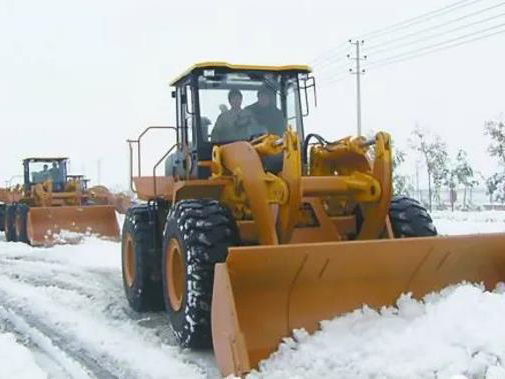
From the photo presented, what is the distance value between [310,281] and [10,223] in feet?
53.4

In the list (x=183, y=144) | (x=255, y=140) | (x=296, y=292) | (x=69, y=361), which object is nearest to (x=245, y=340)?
(x=296, y=292)

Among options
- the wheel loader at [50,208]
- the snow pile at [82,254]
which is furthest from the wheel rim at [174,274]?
the wheel loader at [50,208]

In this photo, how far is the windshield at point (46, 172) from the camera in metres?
21.0

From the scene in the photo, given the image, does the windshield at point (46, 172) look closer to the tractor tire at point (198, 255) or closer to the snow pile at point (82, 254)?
the snow pile at point (82, 254)

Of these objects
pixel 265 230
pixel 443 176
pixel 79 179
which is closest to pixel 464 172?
pixel 443 176

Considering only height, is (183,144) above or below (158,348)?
above

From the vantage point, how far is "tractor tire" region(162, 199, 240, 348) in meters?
5.63

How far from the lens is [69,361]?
583 cm

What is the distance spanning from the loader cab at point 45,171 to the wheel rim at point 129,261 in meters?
12.9

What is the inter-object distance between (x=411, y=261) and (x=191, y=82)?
2951 mm

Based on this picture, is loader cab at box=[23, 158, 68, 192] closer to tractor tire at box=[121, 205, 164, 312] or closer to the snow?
tractor tire at box=[121, 205, 164, 312]

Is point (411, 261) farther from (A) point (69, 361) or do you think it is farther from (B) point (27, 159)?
(B) point (27, 159)

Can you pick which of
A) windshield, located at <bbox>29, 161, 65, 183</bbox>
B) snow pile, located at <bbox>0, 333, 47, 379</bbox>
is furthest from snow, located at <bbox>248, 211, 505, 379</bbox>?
windshield, located at <bbox>29, 161, 65, 183</bbox>

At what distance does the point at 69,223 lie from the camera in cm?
1633
